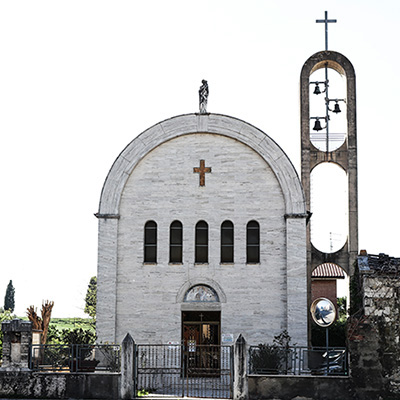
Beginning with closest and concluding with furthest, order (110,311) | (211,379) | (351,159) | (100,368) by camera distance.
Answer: (211,379), (100,368), (110,311), (351,159)

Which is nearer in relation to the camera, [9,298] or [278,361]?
[278,361]

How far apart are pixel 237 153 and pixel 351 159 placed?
23.7 feet

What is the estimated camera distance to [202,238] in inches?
1083

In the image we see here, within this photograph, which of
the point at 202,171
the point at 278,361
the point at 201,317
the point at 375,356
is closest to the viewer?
the point at 375,356

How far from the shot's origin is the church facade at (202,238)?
1048 inches

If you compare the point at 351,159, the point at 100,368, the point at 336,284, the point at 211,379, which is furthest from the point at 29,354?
the point at 336,284

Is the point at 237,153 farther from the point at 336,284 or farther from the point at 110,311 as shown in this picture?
the point at 336,284

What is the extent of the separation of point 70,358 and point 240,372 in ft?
18.7

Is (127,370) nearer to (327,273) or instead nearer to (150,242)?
(150,242)

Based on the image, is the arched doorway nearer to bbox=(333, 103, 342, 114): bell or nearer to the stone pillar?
the stone pillar

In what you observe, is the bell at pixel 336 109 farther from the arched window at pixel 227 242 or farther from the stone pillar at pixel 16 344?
the stone pillar at pixel 16 344

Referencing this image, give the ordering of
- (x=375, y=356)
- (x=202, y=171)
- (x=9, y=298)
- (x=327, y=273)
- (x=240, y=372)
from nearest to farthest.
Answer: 1. (x=375, y=356)
2. (x=240, y=372)
3. (x=202, y=171)
4. (x=327, y=273)
5. (x=9, y=298)

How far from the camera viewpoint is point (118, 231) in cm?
2753

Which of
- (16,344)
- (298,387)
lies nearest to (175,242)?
(16,344)
